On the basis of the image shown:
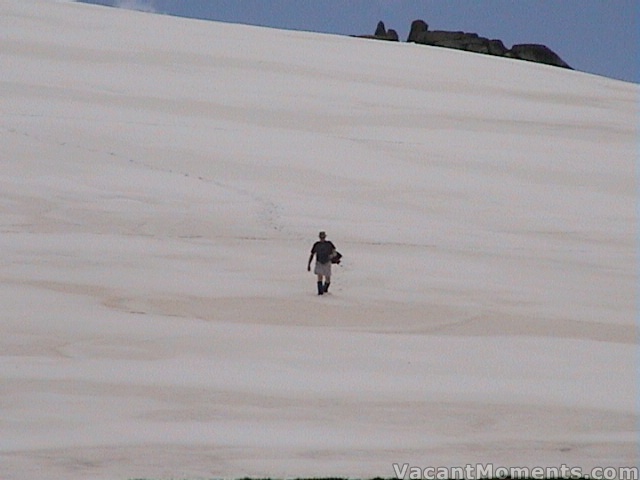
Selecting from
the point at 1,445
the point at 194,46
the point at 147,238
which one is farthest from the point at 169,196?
the point at 194,46

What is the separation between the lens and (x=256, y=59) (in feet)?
106

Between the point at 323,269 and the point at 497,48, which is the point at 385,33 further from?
the point at 323,269

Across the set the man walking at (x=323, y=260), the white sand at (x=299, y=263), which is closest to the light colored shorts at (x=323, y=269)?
the man walking at (x=323, y=260)

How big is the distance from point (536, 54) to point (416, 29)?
537 cm

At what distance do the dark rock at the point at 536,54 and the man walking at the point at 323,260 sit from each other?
129 ft

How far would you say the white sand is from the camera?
29.4 feet

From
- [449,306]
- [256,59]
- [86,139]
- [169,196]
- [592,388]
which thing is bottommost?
[592,388]

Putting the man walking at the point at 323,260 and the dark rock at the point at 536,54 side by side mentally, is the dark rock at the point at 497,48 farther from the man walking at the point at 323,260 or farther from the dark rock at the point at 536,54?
the man walking at the point at 323,260

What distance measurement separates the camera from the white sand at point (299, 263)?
897cm

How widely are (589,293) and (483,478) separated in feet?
28.3

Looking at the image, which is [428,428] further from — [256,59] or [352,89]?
[256,59]

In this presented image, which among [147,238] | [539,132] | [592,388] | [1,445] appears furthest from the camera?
[539,132]

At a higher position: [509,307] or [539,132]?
[539,132]

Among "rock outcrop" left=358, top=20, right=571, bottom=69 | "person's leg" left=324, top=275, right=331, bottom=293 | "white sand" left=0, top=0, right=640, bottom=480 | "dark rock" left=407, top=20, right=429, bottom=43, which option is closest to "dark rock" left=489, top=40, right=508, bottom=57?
"rock outcrop" left=358, top=20, right=571, bottom=69
